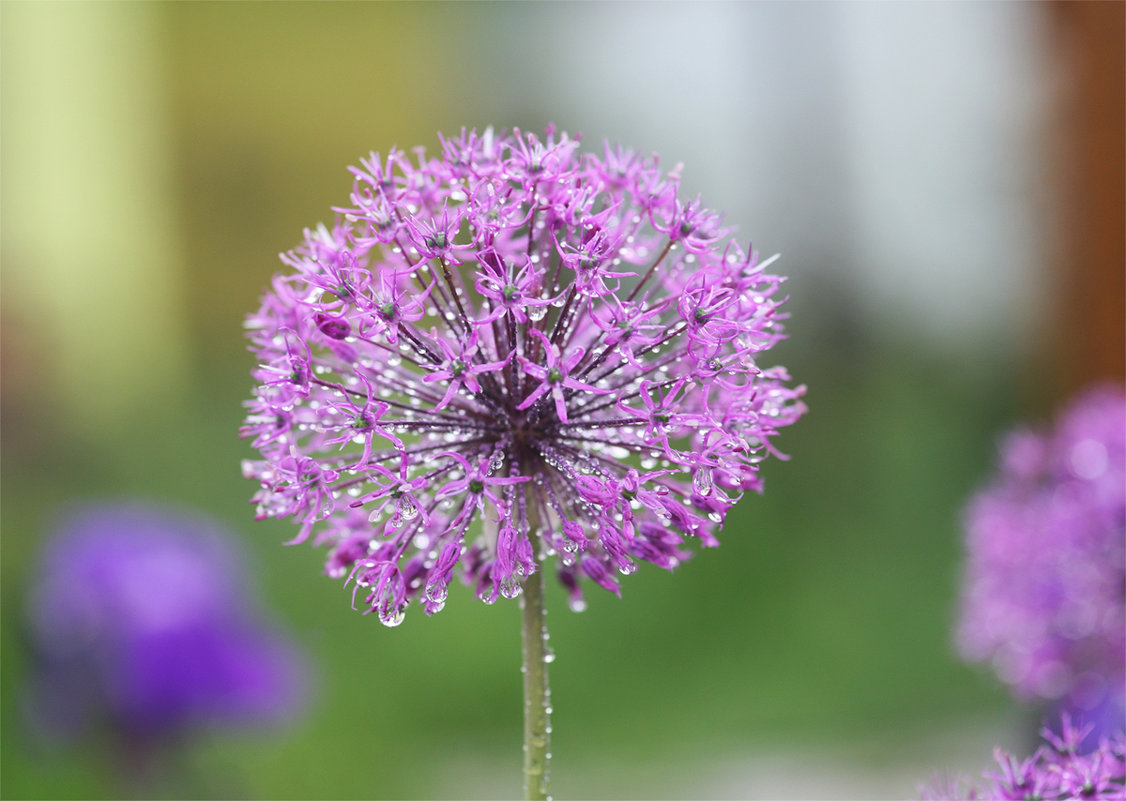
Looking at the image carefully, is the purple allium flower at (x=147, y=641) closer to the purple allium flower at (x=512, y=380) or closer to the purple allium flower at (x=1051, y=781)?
the purple allium flower at (x=512, y=380)

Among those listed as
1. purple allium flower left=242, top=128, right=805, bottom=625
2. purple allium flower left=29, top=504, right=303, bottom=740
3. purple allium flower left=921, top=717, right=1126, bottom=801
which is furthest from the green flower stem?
purple allium flower left=29, top=504, right=303, bottom=740

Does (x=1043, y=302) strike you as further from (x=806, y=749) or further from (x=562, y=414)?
(x=562, y=414)

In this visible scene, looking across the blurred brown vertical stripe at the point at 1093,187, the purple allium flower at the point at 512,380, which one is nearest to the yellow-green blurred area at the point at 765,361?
the blurred brown vertical stripe at the point at 1093,187

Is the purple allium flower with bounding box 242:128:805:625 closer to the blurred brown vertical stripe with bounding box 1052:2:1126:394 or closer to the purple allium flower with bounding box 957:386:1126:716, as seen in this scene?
the purple allium flower with bounding box 957:386:1126:716

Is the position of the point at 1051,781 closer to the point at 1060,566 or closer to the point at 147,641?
the point at 1060,566

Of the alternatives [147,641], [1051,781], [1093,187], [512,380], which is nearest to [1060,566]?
[1051,781]

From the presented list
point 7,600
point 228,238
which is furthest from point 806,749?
point 228,238
